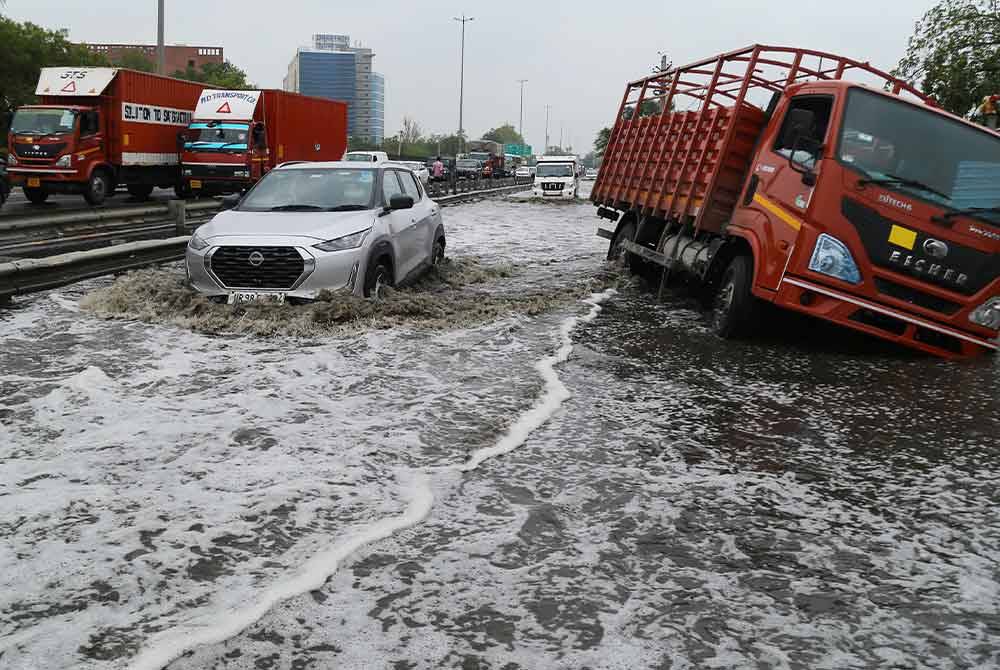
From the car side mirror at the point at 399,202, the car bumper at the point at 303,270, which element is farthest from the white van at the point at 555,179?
the car bumper at the point at 303,270

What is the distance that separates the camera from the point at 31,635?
2.83 meters

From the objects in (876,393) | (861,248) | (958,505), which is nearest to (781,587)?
(958,505)

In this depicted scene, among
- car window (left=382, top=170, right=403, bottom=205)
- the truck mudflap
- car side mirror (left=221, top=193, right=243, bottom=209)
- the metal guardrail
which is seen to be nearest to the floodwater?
the truck mudflap

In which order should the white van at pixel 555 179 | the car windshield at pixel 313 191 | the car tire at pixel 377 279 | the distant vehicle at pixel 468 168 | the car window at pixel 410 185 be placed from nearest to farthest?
1. the car tire at pixel 377 279
2. the car windshield at pixel 313 191
3. the car window at pixel 410 185
4. the white van at pixel 555 179
5. the distant vehicle at pixel 468 168

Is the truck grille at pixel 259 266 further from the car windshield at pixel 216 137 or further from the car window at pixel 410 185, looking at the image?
the car windshield at pixel 216 137

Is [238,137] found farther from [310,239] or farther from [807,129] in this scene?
[807,129]

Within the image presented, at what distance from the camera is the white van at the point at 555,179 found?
38.6 meters

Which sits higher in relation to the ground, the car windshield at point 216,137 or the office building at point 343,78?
the office building at point 343,78

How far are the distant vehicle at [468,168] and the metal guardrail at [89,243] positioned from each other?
4450 centimetres

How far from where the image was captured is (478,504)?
407 cm

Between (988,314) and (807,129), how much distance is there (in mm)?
2131

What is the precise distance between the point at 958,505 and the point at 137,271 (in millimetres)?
9248

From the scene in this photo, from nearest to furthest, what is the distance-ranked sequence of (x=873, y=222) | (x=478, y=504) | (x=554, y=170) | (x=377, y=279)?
(x=478, y=504) → (x=873, y=222) → (x=377, y=279) → (x=554, y=170)

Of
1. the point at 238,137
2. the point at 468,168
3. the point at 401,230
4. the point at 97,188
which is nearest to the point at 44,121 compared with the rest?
the point at 97,188
